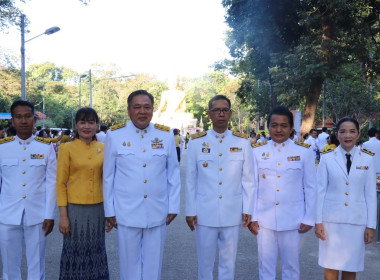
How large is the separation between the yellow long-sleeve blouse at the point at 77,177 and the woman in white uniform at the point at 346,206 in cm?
207

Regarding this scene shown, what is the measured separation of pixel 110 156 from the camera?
3.37 meters

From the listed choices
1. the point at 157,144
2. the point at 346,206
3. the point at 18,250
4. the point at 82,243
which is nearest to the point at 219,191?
the point at 157,144

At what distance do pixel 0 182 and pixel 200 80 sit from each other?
75978 millimetres

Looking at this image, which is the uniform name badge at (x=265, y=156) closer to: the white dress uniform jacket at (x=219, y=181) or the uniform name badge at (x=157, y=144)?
the white dress uniform jacket at (x=219, y=181)

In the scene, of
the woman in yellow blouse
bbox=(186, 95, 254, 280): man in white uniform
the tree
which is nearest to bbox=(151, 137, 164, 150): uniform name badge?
bbox=(186, 95, 254, 280): man in white uniform

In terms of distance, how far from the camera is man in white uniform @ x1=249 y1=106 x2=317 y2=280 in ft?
11.8

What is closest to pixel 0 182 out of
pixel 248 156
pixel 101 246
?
pixel 101 246

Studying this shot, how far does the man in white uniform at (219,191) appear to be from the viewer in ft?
11.5

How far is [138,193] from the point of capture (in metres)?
3.38

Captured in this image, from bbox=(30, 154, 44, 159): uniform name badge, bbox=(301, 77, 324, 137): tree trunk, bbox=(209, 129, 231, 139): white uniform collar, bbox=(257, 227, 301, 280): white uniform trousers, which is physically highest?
bbox=(301, 77, 324, 137): tree trunk

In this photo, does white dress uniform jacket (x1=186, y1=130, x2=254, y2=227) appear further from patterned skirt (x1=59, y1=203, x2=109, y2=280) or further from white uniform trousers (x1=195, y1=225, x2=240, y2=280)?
patterned skirt (x1=59, y1=203, x2=109, y2=280)

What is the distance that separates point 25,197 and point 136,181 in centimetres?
104

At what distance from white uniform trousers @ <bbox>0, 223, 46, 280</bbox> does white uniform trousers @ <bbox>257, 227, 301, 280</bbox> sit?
79.4 inches

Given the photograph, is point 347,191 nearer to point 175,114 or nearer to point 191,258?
point 191,258
